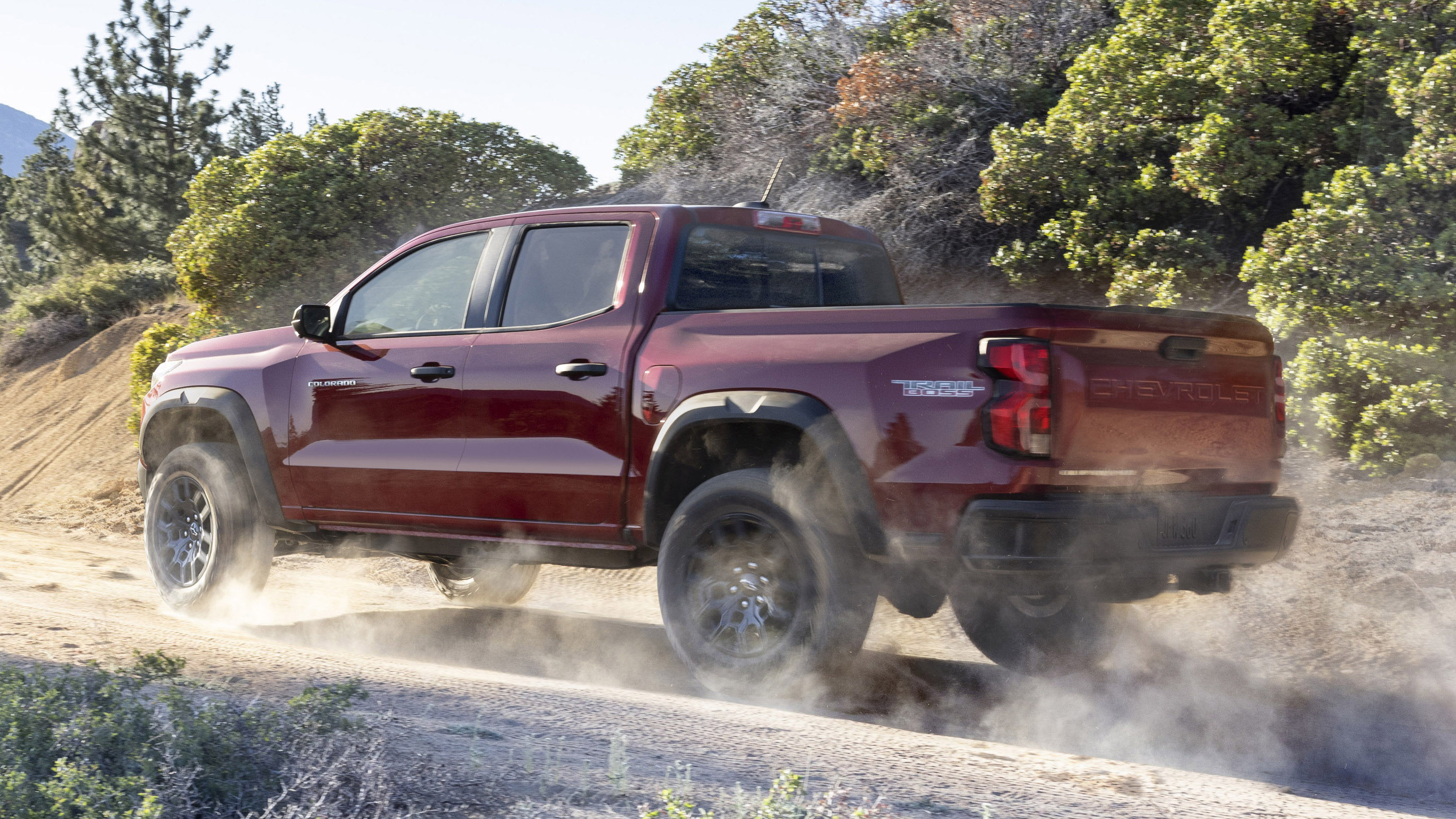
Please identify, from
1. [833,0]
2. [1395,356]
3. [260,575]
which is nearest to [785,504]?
[260,575]

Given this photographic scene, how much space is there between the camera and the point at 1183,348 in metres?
4.39

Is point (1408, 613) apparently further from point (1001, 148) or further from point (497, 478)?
point (1001, 148)

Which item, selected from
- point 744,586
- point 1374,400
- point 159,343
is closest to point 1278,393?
point 744,586

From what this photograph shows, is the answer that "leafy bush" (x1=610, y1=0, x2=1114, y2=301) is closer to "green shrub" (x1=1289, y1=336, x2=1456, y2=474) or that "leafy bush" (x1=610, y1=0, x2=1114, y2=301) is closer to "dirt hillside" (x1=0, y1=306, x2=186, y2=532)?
"green shrub" (x1=1289, y1=336, x2=1456, y2=474)

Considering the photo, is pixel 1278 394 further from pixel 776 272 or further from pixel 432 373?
pixel 432 373

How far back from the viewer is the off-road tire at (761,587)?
4.36m

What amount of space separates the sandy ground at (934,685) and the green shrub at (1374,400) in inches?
10.3

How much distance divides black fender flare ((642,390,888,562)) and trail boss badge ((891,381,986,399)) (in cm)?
30

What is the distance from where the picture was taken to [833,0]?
47.1ft

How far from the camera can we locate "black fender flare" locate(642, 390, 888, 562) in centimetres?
427

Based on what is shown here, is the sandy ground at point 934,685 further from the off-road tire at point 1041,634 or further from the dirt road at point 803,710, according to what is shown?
the off-road tire at point 1041,634

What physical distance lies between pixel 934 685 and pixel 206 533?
12.5ft

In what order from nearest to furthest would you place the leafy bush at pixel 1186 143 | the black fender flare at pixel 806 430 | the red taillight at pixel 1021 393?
the red taillight at pixel 1021 393
the black fender flare at pixel 806 430
the leafy bush at pixel 1186 143

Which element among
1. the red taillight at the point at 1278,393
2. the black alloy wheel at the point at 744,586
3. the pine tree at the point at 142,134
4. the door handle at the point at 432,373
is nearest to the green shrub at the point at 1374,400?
the red taillight at the point at 1278,393
